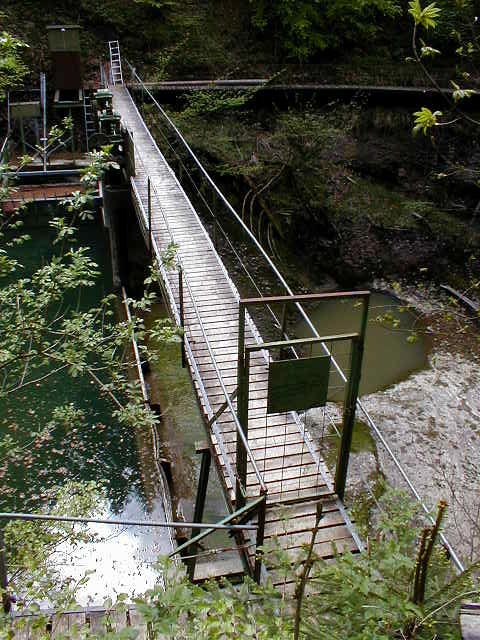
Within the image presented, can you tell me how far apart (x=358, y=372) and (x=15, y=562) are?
13.5ft

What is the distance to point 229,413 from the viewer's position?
20.0ft

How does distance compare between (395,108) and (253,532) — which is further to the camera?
(395,108)

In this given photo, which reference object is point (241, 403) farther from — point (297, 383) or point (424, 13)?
point (424, 13)

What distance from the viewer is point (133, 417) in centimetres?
619

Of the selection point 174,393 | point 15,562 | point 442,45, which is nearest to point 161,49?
point 442,45

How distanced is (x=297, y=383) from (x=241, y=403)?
51 centimetres

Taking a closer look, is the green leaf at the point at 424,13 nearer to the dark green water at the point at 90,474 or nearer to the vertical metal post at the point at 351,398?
the vertical metal post at the point at 351,398

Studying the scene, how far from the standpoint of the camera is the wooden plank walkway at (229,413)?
16.1 ft

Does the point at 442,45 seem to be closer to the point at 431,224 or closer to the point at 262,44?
the point at 262,44

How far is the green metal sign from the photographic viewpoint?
4.51 metres

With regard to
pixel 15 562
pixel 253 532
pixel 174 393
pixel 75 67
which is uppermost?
pixel 75 67

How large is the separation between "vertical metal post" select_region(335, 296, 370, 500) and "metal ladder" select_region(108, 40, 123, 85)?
15.8 m

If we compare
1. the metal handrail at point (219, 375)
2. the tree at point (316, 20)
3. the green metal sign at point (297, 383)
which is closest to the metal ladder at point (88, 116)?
the metal handrail at point (219, 375)

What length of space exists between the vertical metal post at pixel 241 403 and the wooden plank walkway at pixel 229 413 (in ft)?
0.63
